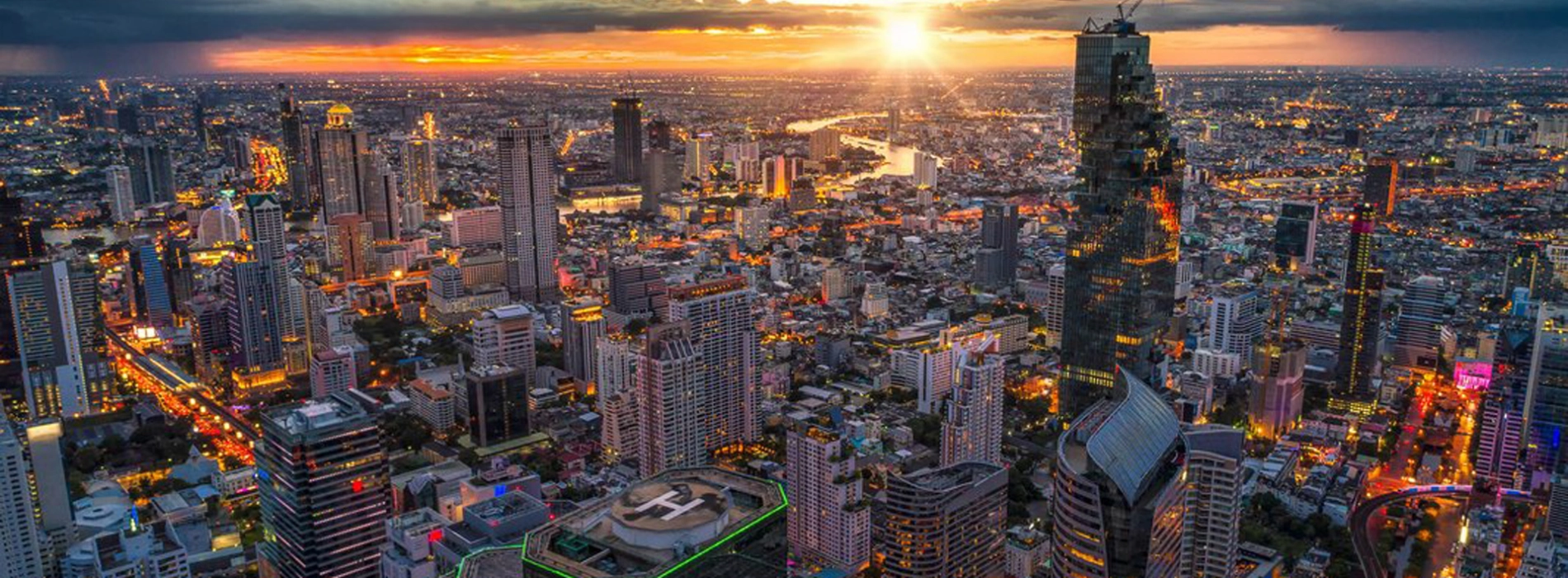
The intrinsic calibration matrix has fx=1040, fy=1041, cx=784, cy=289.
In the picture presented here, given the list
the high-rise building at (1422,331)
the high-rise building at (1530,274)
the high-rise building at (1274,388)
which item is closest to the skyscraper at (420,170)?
the high-rise building at (1274,388)

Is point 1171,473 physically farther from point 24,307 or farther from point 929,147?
point 929,147

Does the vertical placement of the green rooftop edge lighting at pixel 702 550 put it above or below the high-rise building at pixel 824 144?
above

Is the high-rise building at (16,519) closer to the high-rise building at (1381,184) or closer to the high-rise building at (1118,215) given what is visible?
the high-rise building at (1118,215)

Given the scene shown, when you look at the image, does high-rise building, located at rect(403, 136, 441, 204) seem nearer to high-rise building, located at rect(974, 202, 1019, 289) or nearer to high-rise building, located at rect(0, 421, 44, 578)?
high-rise building, located at rect(974, 202, 1019, 289)

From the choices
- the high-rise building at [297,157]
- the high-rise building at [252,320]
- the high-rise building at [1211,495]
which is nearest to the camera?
the high-rise building at [1211,495]

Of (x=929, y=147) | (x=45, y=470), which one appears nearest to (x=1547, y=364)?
(x=45, y=470)

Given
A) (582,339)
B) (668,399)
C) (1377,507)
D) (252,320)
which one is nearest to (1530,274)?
(1377,507)

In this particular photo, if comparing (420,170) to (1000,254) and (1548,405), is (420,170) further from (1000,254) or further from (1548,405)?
(1548,405)
